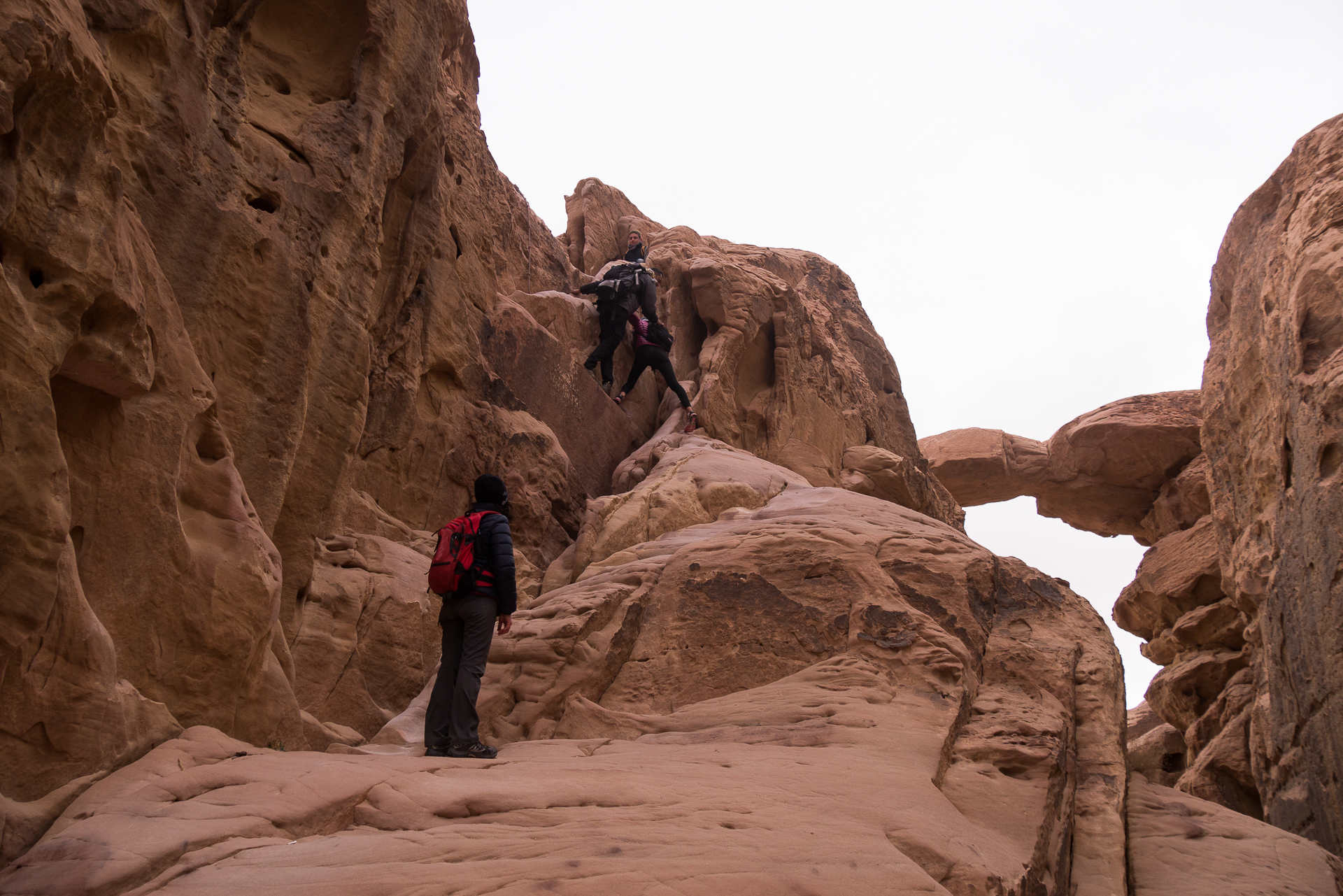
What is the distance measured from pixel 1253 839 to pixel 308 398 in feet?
27.9

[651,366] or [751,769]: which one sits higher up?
[651,366]

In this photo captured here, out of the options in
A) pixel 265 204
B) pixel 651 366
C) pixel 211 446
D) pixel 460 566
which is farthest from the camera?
pixel 651 366

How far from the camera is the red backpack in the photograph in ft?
21.0

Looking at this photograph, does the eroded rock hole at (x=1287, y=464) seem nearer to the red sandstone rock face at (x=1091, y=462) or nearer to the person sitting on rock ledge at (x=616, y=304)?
the person sitting on rock ledge at (x=616, y=304)

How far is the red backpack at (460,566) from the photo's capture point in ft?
21.0

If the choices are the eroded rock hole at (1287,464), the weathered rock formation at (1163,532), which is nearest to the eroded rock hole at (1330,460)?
→ the eroded rock hole at (1287,464)

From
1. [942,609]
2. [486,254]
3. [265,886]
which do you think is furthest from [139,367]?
[486,254]

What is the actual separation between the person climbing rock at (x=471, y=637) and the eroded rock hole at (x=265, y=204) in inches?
119

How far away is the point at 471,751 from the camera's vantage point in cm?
616

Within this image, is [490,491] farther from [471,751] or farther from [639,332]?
[639,332]

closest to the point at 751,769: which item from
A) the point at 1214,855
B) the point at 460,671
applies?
the point at 460,671

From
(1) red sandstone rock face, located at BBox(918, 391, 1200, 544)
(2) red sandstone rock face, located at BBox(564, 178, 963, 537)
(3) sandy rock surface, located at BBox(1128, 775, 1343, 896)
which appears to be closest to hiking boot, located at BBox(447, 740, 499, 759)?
(3) sandy rock surface, located at BBox(1128, 775, 1343, 896)

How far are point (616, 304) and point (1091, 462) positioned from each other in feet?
45.7

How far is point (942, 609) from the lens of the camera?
313 inches
